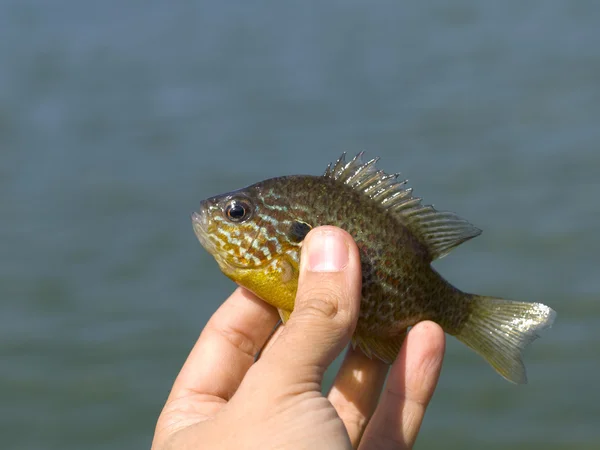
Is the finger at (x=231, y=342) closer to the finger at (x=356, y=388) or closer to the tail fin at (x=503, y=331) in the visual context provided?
the finger at (x=356, y=388)

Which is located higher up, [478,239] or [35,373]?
[478,239]

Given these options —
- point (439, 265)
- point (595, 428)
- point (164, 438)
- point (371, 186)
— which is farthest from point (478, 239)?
point (164, 438)

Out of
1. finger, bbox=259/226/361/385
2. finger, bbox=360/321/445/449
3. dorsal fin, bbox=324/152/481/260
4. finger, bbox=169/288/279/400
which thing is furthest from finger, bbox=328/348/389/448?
finger, bbox=259/226/361/385

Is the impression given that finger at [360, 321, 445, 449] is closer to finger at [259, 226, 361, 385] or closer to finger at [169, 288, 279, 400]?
finger at [259, 226, 361, 385]

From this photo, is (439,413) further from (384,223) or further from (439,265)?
→ (384,223)

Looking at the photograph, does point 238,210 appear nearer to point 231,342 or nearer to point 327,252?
point 327,252

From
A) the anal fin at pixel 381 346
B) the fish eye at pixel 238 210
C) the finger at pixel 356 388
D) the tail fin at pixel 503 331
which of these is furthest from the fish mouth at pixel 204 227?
the tail fin at pixel 503 331
